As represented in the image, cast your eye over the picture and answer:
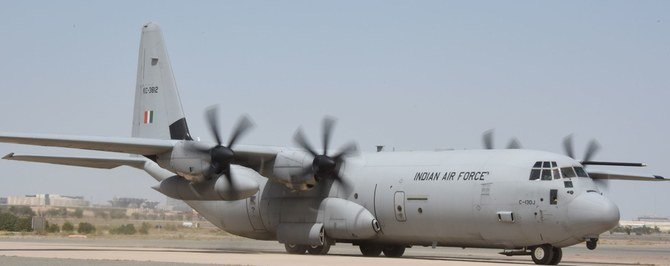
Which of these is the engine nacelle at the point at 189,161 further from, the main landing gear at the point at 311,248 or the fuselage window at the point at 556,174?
the fuselage window at the point at 556,174

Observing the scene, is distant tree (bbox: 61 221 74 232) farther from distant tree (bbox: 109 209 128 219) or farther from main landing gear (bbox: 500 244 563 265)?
main landing gear (bbox: 500 244 563 265)

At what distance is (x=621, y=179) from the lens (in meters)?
30.9

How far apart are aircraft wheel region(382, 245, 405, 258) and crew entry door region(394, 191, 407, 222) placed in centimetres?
236

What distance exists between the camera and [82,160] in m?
30.1

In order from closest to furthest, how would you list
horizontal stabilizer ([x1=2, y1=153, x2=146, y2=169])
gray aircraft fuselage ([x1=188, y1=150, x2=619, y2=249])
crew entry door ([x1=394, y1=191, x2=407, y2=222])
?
gray aircraft fuselage ([x1=188, y1=150, x2=619, y2=249]) < crew entry door ([x1=394, y1=191, x2=407, y2=222]) < horizontal stabilizer ([x1=2, y1=153, x2=146, y2=169])

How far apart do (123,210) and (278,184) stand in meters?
20.6

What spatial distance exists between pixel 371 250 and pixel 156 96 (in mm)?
8694

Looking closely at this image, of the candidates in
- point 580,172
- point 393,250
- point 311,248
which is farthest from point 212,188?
point 580,172

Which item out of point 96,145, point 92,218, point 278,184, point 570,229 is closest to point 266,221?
point 278,184

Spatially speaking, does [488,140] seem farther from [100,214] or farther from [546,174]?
[100,214]

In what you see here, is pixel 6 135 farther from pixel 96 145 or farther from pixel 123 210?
pixel 123 210

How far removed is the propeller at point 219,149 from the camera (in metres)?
27.4

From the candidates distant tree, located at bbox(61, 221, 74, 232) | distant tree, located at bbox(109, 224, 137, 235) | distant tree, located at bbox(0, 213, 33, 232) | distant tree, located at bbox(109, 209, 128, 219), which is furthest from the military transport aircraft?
distant tree, located at bbox(0, 213, 33, 232)

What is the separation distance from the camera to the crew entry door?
27.7 metres
